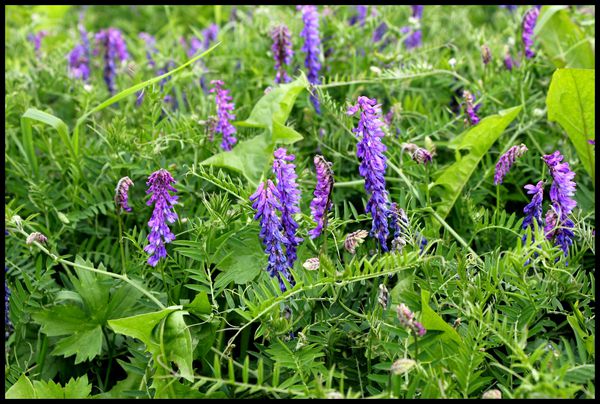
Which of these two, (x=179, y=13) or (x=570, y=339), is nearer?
(x=570, y=339)

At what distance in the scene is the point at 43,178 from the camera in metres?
2.20

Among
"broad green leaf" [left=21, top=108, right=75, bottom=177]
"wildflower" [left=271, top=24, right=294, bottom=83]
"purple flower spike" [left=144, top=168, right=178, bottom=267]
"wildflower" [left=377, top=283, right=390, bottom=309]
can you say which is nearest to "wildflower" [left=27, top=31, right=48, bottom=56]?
"broad green leaf" [left=21, top=108, right=75, bottom=177]

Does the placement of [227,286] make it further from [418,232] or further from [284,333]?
[418,232]

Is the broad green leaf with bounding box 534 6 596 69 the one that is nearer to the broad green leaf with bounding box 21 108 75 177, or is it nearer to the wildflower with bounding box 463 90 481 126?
the wildflower with bounding box 463 90 481 126

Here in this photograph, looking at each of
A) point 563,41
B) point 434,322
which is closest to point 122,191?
point 434,322

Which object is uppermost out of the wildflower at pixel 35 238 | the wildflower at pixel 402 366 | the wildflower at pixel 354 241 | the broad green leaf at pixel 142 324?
the wildflower at pixel 354 241

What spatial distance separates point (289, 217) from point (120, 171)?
29.2 inches

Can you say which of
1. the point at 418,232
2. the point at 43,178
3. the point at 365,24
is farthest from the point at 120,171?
the point at 365,24

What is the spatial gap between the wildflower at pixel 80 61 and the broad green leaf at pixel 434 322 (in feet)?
6.37

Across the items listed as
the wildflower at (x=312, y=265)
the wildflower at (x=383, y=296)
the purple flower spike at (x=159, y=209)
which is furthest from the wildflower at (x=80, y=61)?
the wildflower at (x=383, y=296)

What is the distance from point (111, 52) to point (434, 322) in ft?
6.60

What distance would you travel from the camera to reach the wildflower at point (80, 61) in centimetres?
305

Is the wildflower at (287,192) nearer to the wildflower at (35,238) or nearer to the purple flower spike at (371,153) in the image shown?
the purple flower spike at (371,153)

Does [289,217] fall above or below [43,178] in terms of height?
above
